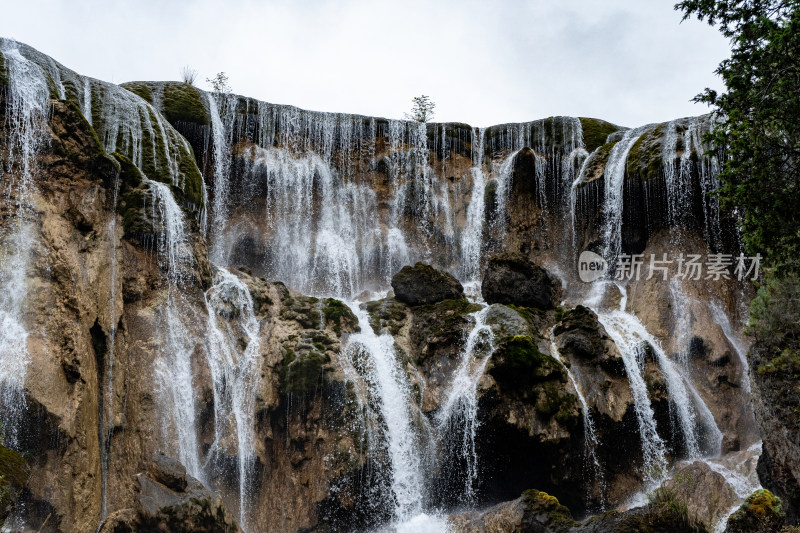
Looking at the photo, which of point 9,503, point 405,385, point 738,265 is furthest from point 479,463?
point 738,265

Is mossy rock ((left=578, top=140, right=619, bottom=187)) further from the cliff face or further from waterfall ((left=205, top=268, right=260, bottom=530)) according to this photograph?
waterfall ((left=205, top=268, right=260, bottom=530))

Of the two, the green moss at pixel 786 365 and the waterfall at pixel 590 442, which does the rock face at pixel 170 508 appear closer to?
the waterfall at pixel 590 442

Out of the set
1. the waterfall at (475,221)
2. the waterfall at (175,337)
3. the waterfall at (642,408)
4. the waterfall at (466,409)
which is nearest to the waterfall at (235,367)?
the waterfall at (175,337)

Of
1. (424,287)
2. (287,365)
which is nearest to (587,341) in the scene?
(424,287)

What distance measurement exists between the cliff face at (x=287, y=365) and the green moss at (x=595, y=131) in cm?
371

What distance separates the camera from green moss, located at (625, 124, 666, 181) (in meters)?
20.1

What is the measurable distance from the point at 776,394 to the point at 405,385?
7.56m

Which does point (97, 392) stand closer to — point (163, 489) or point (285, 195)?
point (163, 489)

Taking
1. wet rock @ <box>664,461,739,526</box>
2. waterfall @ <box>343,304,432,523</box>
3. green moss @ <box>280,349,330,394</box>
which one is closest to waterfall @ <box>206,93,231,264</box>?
waterfall @ <box>343,304,432,523</box>

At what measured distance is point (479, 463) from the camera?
13.4 metres

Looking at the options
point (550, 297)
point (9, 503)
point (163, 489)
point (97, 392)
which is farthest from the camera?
point (550, 297)

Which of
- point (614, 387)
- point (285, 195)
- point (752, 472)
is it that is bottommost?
point (752, 472)

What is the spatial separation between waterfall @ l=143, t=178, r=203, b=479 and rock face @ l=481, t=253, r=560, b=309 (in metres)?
8.46

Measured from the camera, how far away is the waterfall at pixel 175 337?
12258 mm
